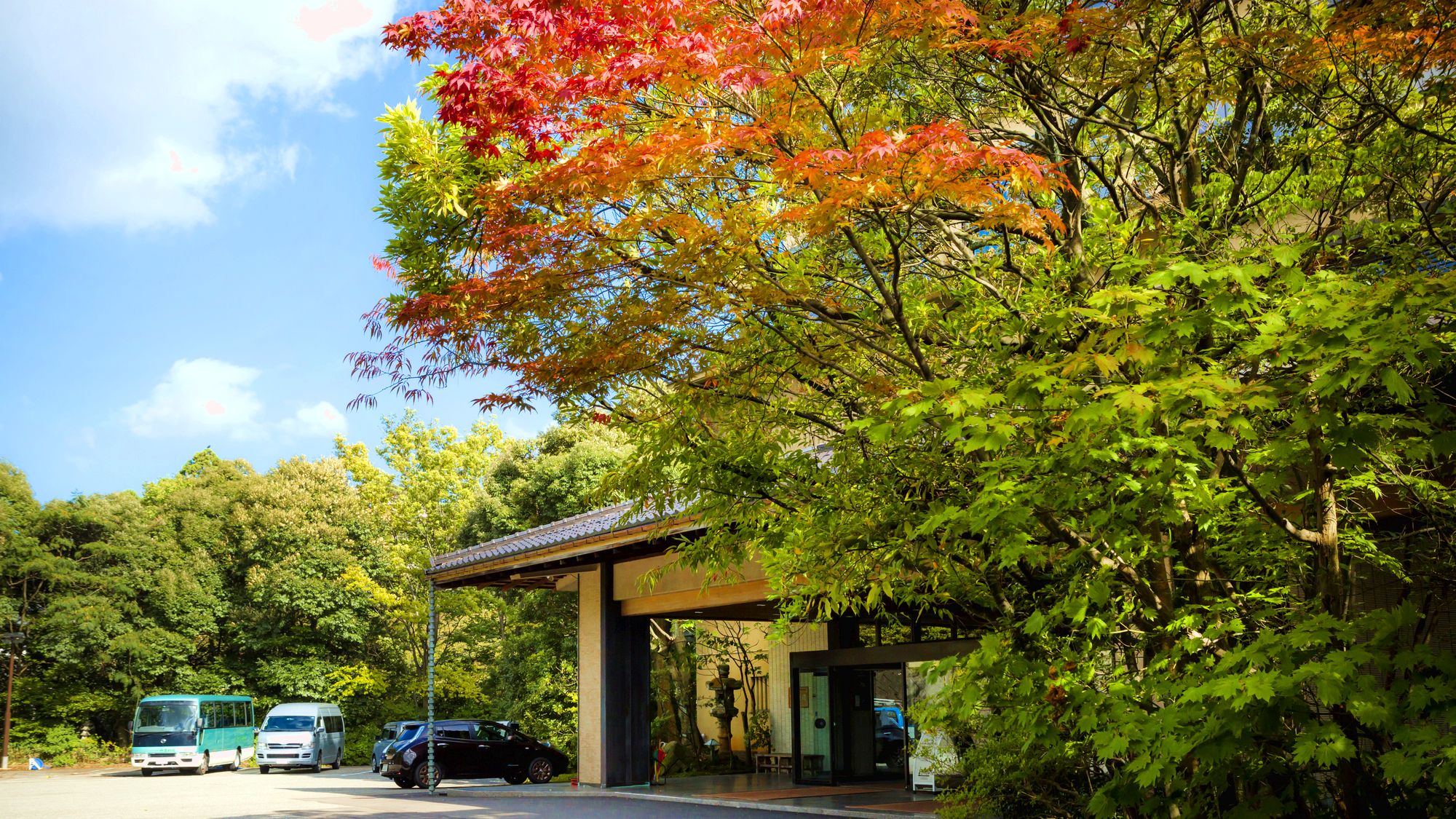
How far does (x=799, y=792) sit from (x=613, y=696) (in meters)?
3.62

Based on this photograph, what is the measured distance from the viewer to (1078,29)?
5.70 metres

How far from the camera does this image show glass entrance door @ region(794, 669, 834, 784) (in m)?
18.2

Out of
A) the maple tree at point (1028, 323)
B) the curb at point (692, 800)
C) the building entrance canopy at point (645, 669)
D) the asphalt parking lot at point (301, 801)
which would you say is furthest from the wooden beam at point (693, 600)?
the maple tree at point (1028, 323)

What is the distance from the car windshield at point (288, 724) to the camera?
96.2 feet

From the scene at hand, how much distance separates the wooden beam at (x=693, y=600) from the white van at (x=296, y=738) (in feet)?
49.4

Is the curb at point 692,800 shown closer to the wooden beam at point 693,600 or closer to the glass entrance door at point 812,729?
the glass entrance door at point 812,729

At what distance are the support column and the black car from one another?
2694mm

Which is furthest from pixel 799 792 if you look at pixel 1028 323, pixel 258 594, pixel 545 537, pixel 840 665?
pixel 258 594

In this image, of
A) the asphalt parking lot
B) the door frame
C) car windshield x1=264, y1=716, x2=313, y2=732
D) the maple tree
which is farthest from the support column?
car windshield x1=264, y1=716, x2=313, y2=732

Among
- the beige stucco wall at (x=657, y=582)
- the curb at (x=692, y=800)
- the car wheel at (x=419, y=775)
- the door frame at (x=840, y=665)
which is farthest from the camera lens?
the car wheel at (x=419, y=775)

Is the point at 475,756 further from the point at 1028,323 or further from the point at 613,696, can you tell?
the point at 1028,323

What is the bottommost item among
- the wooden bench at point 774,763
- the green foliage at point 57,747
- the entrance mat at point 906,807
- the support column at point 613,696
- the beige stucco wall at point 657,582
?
the green foliage at point 57,747

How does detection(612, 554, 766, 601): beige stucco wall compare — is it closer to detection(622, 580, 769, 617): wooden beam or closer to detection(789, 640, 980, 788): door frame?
detection(622, 580, 769, 617): wooden beam

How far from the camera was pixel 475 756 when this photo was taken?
21422 millimetres
